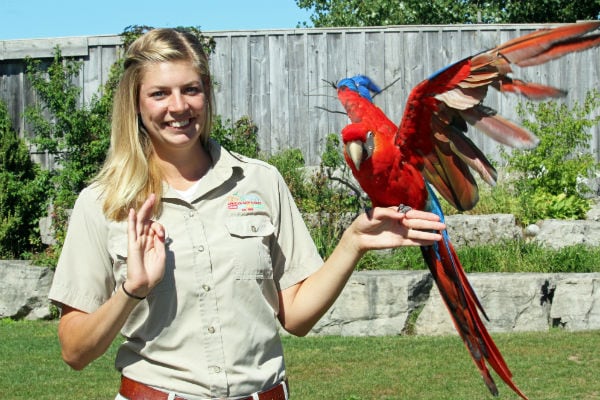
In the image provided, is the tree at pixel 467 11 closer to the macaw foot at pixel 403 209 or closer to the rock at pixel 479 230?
the rock at pixel 479 230

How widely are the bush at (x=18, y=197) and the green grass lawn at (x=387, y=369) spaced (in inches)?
88.6

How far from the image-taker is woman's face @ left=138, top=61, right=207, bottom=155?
2.32 m

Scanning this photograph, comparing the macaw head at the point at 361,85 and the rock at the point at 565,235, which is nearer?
the macaw head at the point at 361,85

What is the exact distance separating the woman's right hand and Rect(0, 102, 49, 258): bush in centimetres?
687

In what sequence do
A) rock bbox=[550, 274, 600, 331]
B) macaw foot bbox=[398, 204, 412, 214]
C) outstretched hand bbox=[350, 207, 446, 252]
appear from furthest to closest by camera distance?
rock bbox=[550, 274, 600, 331] → macaw foot bbox=[398, 204, 412, 214] → outstretched hand bbox=[350, 207, 446, 252]

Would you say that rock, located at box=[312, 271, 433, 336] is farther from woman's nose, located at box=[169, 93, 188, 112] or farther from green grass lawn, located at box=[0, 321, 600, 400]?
woman's nose, located at box=[169, 93, 188, 112]

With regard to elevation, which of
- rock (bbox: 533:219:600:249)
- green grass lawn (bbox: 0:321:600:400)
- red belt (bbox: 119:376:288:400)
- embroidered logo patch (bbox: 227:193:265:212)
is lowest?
green grass lawn (bbox: 0:321:600:400)

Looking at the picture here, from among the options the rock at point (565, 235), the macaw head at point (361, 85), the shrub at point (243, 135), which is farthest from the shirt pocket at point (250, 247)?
the shrub at point (243, 135)

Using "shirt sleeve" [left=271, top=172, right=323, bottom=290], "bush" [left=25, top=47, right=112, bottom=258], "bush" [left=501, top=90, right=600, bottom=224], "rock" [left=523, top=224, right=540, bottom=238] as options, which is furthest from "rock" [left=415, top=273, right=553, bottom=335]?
"shirt sleeve" [left=271, top=172, right=323, bottom=290]

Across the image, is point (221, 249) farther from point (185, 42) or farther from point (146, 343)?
point (185, 42)

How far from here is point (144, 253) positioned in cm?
214

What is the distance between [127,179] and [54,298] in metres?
0.38

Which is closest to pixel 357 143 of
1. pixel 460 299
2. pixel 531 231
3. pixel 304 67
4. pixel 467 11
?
pixel 460 299

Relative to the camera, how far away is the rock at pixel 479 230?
7688 mm
